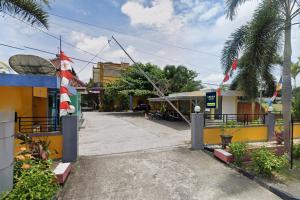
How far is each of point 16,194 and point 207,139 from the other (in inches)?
282

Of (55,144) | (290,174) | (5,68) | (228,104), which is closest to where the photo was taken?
(290,174)

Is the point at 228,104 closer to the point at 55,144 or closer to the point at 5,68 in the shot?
the point at 55,144

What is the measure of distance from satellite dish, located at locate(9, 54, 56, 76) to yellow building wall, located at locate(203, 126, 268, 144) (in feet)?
24.3

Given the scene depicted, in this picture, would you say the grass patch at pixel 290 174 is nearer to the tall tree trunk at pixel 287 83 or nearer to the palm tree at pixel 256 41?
the tall tree trunk at pixel 287 83

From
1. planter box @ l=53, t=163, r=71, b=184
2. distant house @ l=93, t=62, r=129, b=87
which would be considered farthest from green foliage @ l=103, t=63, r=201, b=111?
planter box @ l=53, t=163, r=71, b=184

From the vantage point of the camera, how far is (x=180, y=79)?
2766cm

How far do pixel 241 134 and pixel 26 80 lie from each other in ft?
30.4

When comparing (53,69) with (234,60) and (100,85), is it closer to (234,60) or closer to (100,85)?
(234,60)

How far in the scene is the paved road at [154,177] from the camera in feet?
16.9

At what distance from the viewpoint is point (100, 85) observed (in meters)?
37.5

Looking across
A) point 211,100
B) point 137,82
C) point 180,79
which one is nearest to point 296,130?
point 211,100

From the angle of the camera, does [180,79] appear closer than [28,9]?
No

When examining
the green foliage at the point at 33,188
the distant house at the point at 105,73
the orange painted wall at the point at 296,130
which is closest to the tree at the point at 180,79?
the distant house at the point at 105,73

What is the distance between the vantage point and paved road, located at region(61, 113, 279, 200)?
202 inches
